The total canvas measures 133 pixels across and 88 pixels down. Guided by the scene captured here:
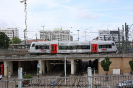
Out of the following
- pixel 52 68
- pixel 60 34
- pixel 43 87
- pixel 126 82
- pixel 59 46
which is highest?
pixel 60 34

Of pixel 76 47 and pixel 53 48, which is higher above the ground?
pixel 76 47

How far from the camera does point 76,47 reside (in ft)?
72.5

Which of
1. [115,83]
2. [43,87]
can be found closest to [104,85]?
[115,83]

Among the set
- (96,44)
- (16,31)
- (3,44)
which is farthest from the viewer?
(16,31)

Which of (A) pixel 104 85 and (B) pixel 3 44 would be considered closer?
(A) pixel 104 85

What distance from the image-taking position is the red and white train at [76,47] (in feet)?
72.3

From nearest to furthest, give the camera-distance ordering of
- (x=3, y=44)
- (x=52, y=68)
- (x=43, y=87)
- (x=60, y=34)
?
(x=43, y=87)
(x=52, y=68)
(x=3, y=44)
(x=60, y=34)

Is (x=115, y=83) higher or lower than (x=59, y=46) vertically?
lower

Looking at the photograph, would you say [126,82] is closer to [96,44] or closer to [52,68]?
[96,44]

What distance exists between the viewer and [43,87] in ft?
25.5

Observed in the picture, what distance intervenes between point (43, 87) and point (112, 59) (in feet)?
44.6

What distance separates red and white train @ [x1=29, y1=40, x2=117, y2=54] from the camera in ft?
72.3

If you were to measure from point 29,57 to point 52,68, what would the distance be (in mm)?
6965

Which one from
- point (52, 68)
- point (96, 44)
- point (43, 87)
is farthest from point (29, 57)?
point (43, 87)
